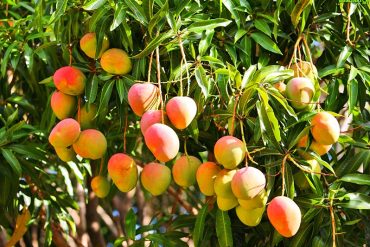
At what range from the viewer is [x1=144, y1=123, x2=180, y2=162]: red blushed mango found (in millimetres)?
1192

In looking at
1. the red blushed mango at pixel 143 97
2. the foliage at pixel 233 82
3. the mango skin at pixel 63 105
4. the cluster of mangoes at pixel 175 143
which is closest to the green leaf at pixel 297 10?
the foliage at pixel 233 82

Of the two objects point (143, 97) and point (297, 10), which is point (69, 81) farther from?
point (297, 10)

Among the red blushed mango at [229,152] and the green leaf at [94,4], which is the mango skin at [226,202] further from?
the green leaf at [94,4]

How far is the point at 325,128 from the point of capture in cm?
126

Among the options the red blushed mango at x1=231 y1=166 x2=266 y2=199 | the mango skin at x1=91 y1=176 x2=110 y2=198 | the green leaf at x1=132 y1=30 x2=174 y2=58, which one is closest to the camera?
the red blushed mango at x1=231 y1=166 x2=266 y2=199

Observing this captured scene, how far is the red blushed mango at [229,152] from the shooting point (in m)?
1.21

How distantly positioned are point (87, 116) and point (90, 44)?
0.15m

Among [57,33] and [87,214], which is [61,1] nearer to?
[57,33]

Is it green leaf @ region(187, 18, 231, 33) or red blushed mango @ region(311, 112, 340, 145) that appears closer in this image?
red blushed mango @ region(311, 112, 340, 145)

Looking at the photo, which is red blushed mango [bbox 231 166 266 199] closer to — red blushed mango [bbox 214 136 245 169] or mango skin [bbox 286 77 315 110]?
red blushed mango [bbox 214 136 245 169]

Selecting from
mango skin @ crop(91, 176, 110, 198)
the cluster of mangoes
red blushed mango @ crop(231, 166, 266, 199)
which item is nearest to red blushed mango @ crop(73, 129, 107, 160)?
the cluster of mangoes

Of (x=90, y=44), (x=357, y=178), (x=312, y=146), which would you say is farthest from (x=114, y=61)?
(x=357, y=178)

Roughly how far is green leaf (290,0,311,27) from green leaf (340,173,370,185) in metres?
0.35

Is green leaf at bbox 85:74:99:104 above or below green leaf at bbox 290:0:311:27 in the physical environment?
below
